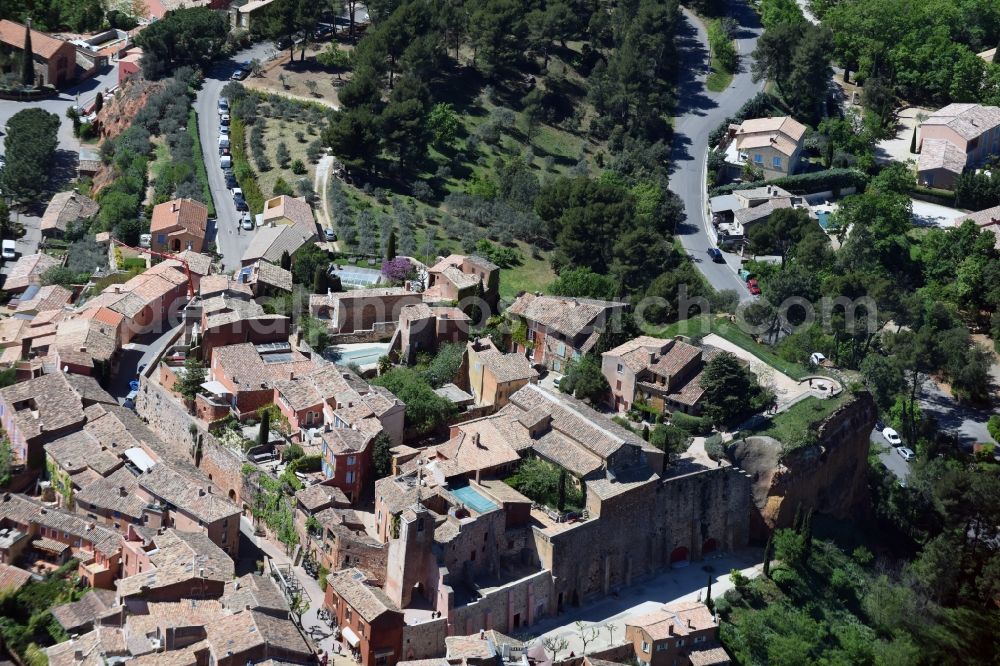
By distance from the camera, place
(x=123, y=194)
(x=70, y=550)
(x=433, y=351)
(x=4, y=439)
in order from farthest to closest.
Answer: (x=123, y=194)
(x=433, y=351)
(x=4, y=439)
(x=70, y=550)

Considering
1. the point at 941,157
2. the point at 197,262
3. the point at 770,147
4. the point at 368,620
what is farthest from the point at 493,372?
the point at 941,157

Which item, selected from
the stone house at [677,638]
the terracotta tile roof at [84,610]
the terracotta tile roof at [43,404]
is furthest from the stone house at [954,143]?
the terracotta tile roof at [84,610]

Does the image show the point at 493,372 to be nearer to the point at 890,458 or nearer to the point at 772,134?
the point at 890,458

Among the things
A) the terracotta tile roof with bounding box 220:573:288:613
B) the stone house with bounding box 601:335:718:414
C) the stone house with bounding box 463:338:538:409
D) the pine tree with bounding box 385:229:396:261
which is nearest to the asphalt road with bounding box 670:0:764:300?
the stone house with bounding box 601:335:718:414

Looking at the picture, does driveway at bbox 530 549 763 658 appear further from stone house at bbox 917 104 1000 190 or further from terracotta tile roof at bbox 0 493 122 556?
stone house at bbox 917 104 1000 190

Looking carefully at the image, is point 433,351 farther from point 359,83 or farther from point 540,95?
point 540,95

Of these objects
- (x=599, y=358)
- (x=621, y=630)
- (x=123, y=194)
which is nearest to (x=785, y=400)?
(x=599, y=358)

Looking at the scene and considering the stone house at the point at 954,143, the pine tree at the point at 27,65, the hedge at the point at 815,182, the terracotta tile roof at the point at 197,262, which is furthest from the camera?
the pine tree at the point at 27,65

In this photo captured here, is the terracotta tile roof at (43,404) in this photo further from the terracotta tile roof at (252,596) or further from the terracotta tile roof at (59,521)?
the terracotta tile roof at (252,596)
